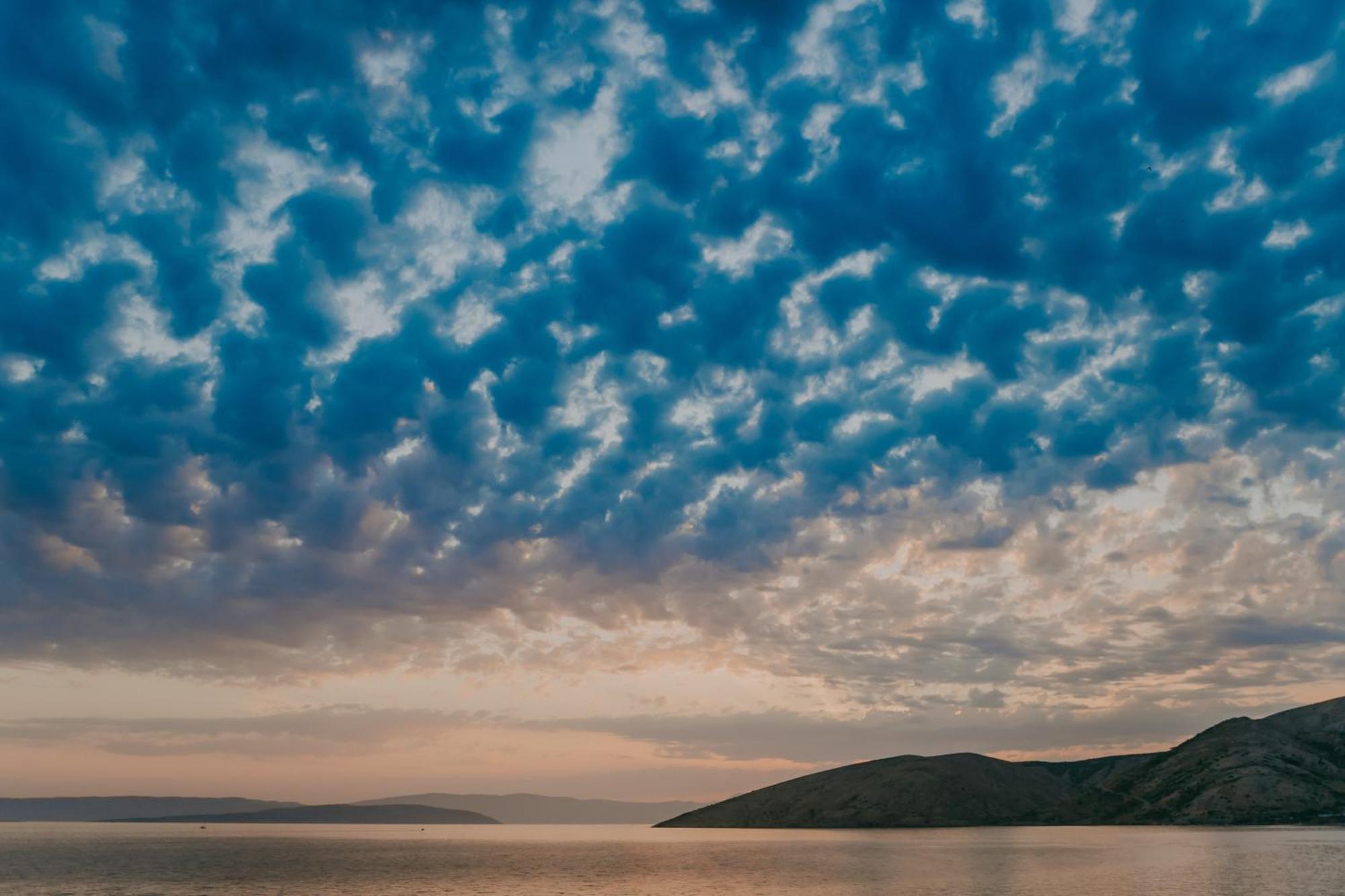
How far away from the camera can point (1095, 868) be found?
190m

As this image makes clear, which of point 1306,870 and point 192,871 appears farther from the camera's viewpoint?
point 192,871

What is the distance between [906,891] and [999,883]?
20.8 m

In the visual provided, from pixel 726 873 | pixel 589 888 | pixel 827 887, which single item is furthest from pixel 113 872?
pixel 827 887

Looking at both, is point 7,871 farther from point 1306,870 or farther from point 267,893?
point 1306,870

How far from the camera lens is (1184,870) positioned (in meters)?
177

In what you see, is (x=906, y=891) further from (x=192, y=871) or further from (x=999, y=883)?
(x=192, y=871)

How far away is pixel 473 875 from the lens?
195250mm

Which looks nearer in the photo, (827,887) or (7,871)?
(827,887)

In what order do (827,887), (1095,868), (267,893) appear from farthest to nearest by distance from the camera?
(1095,868) < (827,887) < (267,893)

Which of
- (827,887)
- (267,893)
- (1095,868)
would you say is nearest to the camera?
(267,893)

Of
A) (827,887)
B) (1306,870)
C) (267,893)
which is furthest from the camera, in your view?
(1306,870)

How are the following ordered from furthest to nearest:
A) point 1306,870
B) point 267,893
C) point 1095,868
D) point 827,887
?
point 1095,868 → point 1306,870 → point 827,887 → point 267,893

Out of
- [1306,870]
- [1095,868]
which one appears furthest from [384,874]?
[1306,870]

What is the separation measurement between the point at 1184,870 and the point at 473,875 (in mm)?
134073
